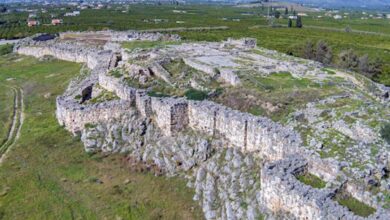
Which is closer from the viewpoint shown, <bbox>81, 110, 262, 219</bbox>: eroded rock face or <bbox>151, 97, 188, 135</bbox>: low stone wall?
<bbox>81, 110, 262, 219</bbox>: eroded rock face

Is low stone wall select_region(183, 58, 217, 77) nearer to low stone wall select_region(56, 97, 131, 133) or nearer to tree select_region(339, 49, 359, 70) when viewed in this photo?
low stone wall select_region(56, 97, 131, 133)

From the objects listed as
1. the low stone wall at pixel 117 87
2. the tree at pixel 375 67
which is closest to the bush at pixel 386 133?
the low stone wall at pixel 117 87

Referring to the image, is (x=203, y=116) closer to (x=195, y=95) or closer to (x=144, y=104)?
(x=195, y=95)

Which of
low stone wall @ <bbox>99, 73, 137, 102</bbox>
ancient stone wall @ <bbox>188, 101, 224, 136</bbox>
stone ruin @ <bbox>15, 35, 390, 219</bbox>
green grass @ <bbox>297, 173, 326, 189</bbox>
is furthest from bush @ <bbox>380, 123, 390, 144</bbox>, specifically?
low stone wall @ <bbox>99, 73, 137, 102</bbox>

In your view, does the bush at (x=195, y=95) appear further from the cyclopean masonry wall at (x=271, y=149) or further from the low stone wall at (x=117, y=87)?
the low stone wall at (x=117, y=87)

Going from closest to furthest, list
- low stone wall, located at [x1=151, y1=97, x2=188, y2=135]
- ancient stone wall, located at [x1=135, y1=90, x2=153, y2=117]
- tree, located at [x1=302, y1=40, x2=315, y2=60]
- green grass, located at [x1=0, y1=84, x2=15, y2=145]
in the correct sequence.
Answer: low stone wall, located at [x1=151, y1=97, x2=188, y2=135]
ancient stone wall, located at [x1=135, y1=90, x2=153, y2=117]
green grass, located at [x1=0, y1=84, x2=15, y2=145]
tree, located at [x1=302, y1=40, x2=315, y2=60]

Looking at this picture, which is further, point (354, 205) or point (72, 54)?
point (72, 54)

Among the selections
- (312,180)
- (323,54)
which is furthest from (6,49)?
(312,180)

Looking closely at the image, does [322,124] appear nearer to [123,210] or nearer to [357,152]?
[357,152]
